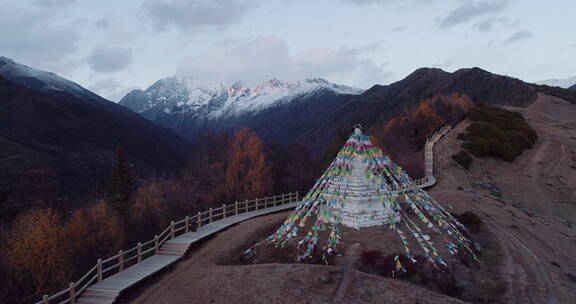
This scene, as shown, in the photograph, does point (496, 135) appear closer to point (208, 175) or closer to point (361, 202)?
point (208, 175)

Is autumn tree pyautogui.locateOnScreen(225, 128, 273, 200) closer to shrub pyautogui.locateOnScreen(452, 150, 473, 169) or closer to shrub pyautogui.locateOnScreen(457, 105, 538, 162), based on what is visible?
shrub pyautogui.locateOnScreen(452, 150, 473, 169)

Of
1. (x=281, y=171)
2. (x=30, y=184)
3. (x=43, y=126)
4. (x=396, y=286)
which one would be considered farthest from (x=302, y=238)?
(x=43, y=126)

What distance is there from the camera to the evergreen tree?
45531 mm

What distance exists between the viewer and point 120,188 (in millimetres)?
45906

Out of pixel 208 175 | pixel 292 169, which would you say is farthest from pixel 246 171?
pixel 292 169

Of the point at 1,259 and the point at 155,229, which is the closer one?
the point at 1,259

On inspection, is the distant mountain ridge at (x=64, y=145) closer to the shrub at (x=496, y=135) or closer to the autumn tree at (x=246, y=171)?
the autumn tree at (x=246, y=171)

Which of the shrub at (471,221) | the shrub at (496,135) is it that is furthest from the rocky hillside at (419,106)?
the shrub at (471,221)

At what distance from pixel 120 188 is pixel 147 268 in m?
30.7

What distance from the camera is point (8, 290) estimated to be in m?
29.0

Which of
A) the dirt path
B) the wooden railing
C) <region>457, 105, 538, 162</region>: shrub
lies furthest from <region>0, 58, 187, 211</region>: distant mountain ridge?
<region>457, 105, 538, 162</region>: shrub

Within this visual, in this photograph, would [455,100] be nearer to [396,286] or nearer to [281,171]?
[281,171]

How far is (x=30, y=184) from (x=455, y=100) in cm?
7024

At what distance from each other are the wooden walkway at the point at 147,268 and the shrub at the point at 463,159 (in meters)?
33.2
